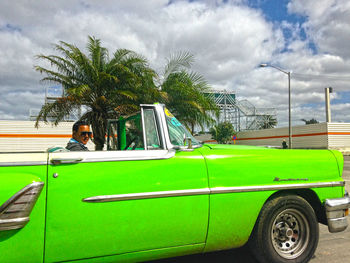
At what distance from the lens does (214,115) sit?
13.2 meters

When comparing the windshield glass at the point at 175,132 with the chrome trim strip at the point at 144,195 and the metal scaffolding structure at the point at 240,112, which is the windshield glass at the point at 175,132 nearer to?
the chrome trim strip at the point at 144,195

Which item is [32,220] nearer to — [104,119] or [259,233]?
[259,233]

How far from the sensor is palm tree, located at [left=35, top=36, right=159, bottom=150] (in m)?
10.6

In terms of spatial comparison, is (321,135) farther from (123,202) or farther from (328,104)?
(123,202)

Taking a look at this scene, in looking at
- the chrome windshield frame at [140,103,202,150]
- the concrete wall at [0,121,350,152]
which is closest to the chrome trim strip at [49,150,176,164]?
the chrome windshield frame at [140,103,202,150]

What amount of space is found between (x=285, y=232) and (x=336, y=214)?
62 centimetres

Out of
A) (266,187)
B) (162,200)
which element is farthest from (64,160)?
(266,187)

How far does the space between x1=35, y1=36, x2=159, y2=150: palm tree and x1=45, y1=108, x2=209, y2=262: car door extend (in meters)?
8.03

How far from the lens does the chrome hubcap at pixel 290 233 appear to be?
10.1 ft

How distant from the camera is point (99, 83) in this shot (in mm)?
10789

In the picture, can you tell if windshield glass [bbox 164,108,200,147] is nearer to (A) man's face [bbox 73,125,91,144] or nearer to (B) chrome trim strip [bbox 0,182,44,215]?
(A) man's face [bbox 73,125,91,144]

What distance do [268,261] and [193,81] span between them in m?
10.1

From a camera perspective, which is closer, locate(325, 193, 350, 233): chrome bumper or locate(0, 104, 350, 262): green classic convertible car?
locate(0, 104, 350, 262): green classic convertible car

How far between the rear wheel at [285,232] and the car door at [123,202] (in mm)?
664
